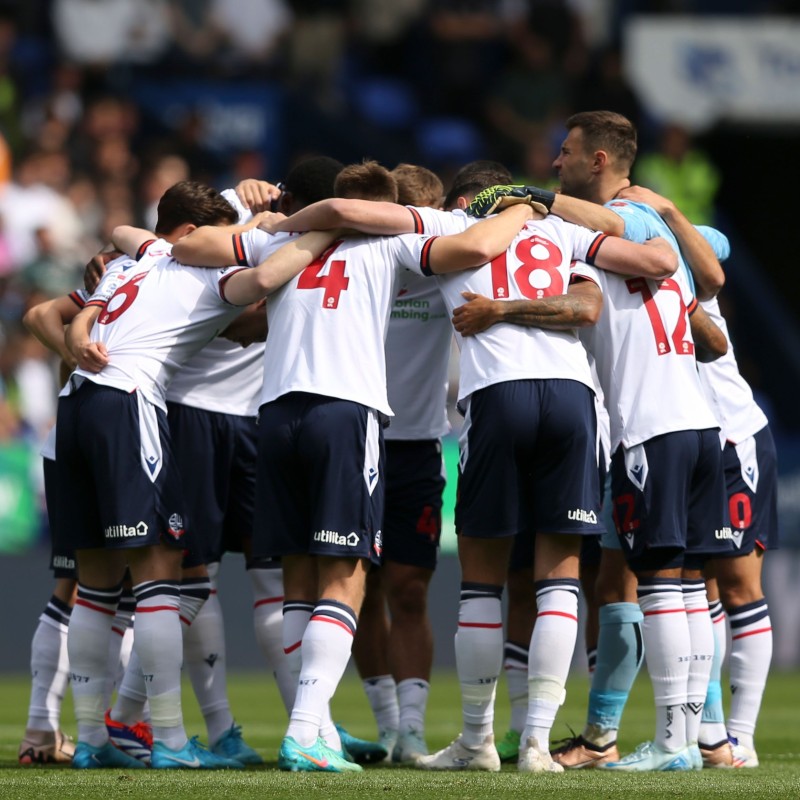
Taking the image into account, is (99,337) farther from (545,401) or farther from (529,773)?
(529,773)

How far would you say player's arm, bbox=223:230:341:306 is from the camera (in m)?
6.57

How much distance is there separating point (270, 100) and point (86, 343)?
35.9ft

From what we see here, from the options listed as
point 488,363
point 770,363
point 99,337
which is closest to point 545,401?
point 488,363

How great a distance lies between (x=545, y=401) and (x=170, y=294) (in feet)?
5.31

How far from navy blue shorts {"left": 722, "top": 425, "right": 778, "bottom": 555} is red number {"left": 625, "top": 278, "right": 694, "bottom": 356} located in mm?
808

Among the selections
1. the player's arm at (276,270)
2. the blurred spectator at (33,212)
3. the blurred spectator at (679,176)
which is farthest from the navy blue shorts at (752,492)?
the blurred spectator at (679,176)

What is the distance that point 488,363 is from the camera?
6582 millimetres

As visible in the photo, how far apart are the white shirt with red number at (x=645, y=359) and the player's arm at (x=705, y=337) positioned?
211 mm

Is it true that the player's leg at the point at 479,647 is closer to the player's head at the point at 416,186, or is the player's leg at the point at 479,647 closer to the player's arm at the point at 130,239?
the player's head at the point at 416,186

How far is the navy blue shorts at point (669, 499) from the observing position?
21.7ft

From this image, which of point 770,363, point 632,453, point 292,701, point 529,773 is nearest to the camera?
point 529,773

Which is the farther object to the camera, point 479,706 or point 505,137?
point 505,137

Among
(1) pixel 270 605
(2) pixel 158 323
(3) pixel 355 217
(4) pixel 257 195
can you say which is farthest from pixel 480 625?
(4) pixel 257 195

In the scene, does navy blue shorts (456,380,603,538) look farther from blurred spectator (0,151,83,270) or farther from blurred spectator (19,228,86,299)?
blurred spectator (0,151,83,270)
